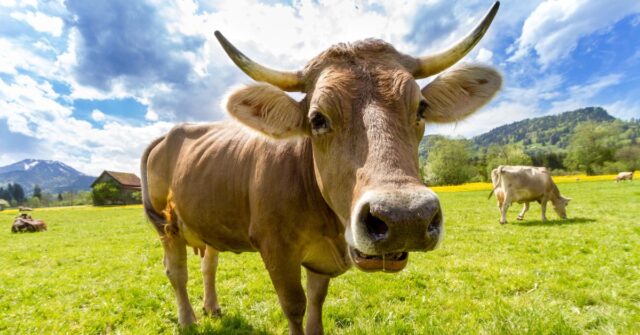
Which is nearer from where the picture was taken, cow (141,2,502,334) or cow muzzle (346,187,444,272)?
cow muzzle (346,187,444,272)

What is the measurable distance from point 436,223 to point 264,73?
6.13 feet

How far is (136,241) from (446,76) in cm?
1375

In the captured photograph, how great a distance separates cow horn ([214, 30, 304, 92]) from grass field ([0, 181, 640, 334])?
3.02 m

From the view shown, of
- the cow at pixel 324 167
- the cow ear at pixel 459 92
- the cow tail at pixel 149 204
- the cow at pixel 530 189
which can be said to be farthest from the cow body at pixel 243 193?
the cow at pixel 530 189

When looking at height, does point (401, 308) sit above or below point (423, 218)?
below

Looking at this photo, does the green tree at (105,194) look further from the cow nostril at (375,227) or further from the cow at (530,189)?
the cow nostril at (375,227)

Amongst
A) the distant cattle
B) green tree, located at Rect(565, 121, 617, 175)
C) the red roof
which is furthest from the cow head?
the red roof

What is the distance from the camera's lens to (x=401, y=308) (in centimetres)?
476

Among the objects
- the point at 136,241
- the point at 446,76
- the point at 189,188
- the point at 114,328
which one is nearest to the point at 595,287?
the point at 446,76

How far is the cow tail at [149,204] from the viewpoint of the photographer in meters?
4.73

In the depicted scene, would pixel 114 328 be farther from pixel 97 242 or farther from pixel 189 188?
pixel 97 242

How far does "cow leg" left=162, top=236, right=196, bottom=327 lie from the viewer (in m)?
4.54

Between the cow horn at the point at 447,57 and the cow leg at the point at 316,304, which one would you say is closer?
the cow horn at the point at 447,57

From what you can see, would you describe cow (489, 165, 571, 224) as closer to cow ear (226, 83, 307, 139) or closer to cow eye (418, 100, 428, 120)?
cow eye (418, 100, 428, 120)
